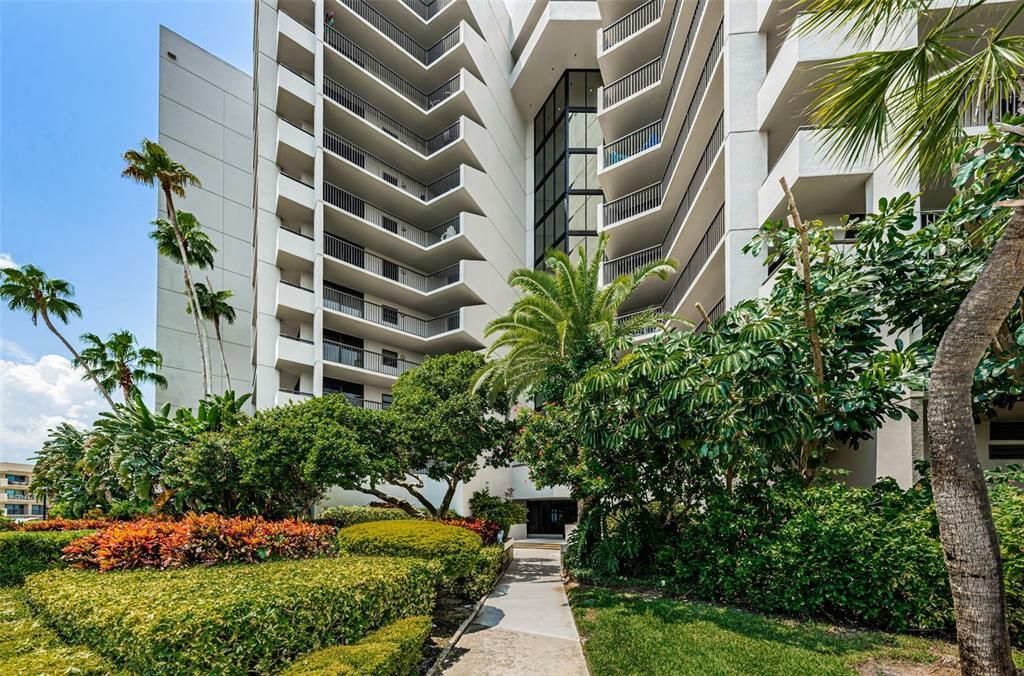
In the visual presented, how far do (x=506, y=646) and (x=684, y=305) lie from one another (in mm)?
16112

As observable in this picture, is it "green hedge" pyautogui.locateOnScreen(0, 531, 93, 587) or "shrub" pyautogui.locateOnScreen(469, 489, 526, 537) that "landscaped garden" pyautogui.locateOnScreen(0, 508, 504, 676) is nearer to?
"green hedge" pyautogui.locateOnScreen(0, 531, 93, 587)

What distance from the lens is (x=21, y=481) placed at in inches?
2817

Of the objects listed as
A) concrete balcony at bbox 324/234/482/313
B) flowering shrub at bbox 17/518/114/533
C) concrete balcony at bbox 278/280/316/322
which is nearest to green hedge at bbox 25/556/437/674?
flowering shrub at bbox 17/518/114/533

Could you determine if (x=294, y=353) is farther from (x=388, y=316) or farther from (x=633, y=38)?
(x=633, y=38)

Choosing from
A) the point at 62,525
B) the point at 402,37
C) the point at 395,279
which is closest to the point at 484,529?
the point at 62,525

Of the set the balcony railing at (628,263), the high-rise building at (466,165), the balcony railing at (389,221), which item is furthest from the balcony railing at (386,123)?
the balcony railing at (628,263)

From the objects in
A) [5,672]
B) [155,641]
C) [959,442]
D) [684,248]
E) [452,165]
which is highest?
[452,165]

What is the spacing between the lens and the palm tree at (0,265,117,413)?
2278 centimetres

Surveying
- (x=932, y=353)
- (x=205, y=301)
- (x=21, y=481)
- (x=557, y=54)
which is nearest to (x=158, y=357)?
(x=205, y=301)

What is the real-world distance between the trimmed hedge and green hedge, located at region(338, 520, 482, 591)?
4.40 m

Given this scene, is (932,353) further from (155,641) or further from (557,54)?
(557,54)

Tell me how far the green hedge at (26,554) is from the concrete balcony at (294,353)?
11806 millimetres

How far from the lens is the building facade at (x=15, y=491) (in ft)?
223

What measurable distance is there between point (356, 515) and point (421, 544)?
1160 centimetres
